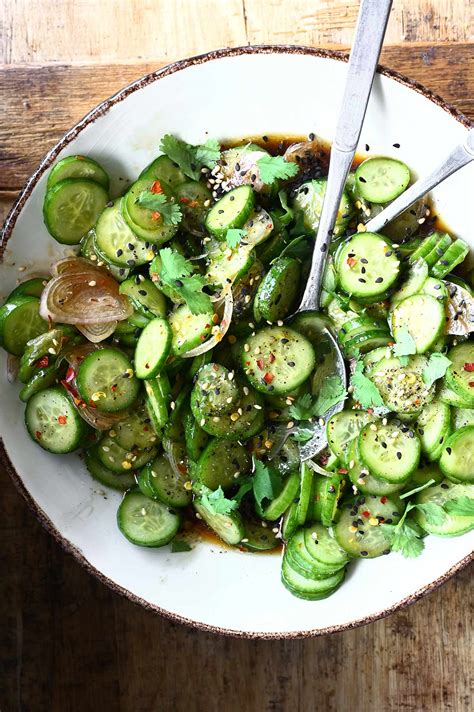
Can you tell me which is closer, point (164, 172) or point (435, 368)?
point (435, 368)

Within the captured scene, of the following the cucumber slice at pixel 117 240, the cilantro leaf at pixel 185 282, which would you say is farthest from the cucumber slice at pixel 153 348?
the cucumber slice at pixel 117 240

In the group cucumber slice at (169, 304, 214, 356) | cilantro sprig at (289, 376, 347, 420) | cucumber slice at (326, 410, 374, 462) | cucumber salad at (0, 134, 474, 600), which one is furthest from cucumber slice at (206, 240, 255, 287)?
cucumber slice at (326, 410, 374, 462)

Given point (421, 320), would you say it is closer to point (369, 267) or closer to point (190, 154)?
point (369, 267)

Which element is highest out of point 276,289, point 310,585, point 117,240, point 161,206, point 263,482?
point 161,206

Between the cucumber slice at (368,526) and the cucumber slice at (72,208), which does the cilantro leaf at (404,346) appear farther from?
the cucumber slice at (72,208)

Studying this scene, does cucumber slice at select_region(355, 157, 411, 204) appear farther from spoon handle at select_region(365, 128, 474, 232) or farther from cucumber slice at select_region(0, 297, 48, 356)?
cucumber slice at select_region(0, 297, 48, 356)

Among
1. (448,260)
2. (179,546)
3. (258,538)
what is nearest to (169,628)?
(179,546)
